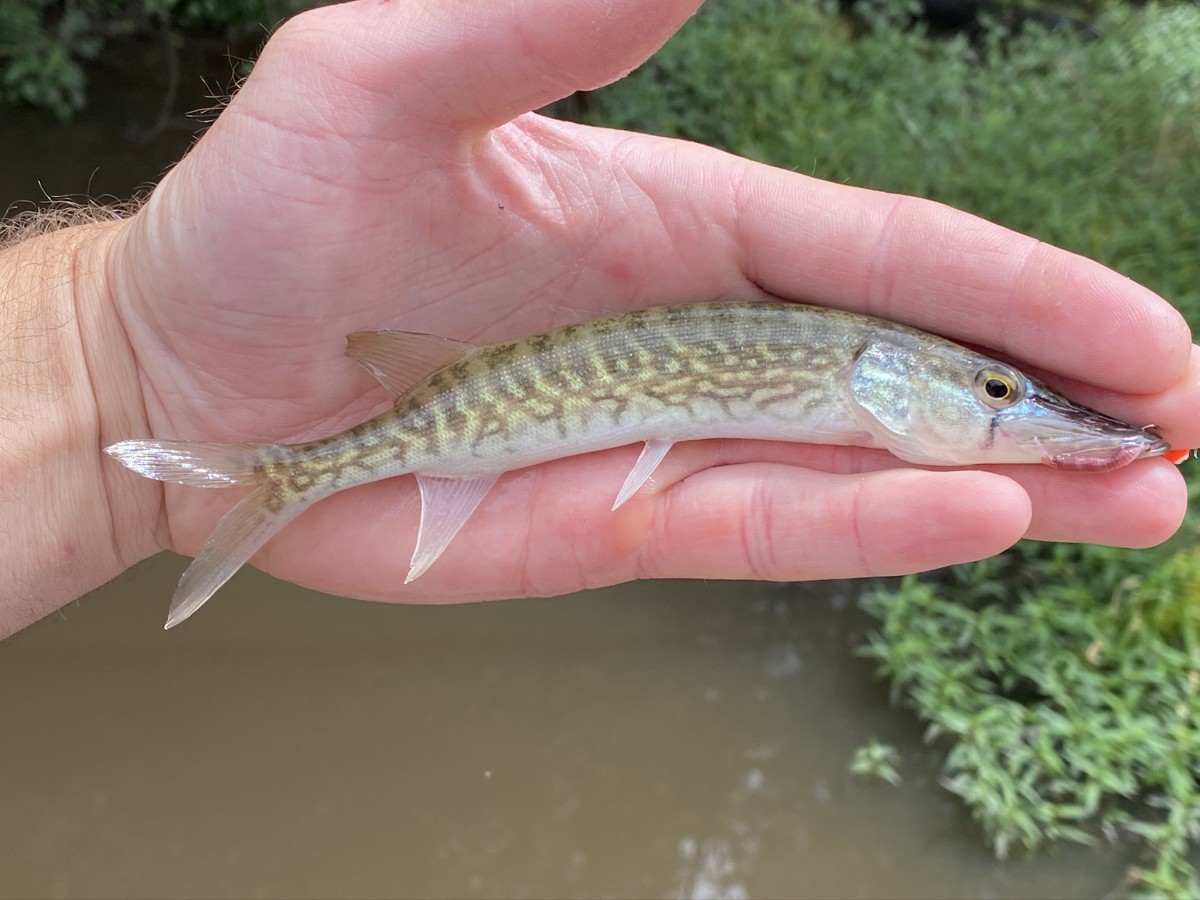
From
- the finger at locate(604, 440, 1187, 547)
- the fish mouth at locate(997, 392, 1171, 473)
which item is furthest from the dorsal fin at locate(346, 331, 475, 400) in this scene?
the fish mouth at locate(997, 392, 1171, 473)

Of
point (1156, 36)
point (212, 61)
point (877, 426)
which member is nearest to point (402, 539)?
point (877, 426)

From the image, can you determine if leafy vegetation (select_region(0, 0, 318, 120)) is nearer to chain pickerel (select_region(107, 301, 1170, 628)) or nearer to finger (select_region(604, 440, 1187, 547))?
chain pickerel (select_region(107, 301, 1170, 628))

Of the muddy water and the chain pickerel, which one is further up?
the chain pickerel

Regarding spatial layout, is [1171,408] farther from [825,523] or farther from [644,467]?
[644,467]

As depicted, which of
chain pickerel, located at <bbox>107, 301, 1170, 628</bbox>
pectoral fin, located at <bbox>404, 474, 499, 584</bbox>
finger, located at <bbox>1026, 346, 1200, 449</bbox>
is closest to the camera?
finger, located at <bbox>1026, 346, 1200, 449</bbox>

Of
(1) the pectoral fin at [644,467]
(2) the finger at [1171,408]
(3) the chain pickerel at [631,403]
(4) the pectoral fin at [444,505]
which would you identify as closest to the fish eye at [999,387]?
(3) the chain pickerel at [631,403]

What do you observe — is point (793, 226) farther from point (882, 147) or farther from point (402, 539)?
point (882, 147)

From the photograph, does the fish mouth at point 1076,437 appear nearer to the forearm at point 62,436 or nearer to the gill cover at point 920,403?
the gill cover at point 920,403
